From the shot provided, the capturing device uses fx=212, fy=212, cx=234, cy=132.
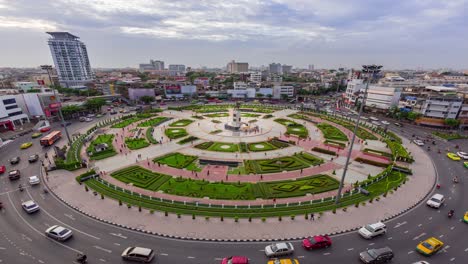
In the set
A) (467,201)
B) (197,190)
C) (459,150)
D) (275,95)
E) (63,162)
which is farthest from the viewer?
(275,95)

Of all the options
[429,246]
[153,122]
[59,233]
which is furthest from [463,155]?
[153,122]

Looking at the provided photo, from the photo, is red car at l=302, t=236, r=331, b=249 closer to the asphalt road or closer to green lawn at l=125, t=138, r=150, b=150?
the asphalt road

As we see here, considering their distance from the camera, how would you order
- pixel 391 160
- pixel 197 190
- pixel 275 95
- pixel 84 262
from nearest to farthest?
pixel 84 262 → pixel 197 190 → pixel 391 160 → pixel 275 95

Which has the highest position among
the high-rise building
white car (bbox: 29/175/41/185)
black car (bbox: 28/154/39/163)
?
the high-rise building

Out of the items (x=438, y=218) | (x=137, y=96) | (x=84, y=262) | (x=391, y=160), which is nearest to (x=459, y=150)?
(x=391, y=160)

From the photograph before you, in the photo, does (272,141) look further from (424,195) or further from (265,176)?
(424,195)

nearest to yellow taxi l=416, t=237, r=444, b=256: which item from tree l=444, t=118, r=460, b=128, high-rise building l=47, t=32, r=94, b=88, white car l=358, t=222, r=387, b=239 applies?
white car l=358, t=222, r=387, b=239

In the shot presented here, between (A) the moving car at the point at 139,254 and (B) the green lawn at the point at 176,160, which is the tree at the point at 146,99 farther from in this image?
(A) the moving car at the point at 139,254
